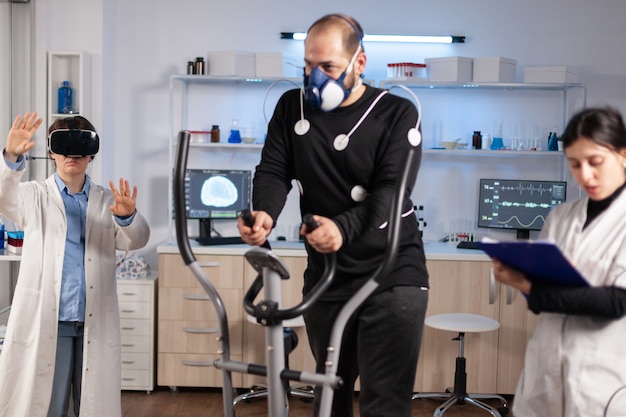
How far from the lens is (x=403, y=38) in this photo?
4957 mm

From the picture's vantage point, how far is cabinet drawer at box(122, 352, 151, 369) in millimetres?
4586

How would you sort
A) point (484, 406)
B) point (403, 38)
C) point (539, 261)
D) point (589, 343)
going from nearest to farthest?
point (539, 261) → point (589, 343) → point (484, 406) → point (403, 38)

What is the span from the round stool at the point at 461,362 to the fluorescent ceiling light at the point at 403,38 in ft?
5.59

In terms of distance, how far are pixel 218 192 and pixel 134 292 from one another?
776 millimetres

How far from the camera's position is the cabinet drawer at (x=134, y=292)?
454 cm

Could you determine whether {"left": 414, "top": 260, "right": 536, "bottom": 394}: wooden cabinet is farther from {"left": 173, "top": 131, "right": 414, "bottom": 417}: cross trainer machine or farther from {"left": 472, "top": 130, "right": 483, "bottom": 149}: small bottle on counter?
{"left": 173, "top": 131, "right": 414, "bottom": 417}: cross trainer machine

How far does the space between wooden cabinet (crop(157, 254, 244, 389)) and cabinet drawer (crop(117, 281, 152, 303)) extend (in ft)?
0.24

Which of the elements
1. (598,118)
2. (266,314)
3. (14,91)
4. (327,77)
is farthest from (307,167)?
(14,91)

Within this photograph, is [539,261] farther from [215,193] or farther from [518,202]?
[215,193]

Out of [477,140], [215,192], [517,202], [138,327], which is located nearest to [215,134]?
[215,192]

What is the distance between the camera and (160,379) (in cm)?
462

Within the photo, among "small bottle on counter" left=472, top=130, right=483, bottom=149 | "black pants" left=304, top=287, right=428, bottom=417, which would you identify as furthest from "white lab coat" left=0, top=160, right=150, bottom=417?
"small bottle on counter" left=472, top=130, right=483, bottom=149

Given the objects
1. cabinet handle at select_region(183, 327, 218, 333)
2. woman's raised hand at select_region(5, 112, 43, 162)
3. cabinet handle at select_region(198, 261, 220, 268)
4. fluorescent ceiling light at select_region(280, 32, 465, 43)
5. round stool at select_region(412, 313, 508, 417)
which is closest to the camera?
woman's raised hand at select_region(5, 112, 43, 162)

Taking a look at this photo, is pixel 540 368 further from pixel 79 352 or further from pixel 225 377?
pixel 79 352
